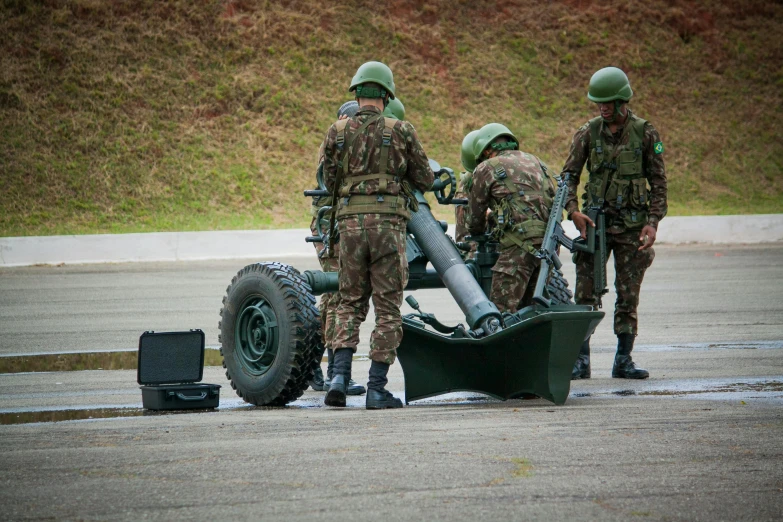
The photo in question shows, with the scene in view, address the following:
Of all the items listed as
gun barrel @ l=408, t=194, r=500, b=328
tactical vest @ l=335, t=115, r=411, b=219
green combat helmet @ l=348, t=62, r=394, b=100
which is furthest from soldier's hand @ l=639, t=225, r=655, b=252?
green combat helmet @ l=348, t=62, r=394, b=100

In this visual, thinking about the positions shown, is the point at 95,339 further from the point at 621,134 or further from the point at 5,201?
the point at 5,201

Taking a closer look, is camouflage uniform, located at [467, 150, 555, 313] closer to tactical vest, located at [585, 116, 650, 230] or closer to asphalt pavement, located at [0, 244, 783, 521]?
tactical vest, located at [585, 116, 650, 230]

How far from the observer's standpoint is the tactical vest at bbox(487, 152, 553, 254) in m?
8.05

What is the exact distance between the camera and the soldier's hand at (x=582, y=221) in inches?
339

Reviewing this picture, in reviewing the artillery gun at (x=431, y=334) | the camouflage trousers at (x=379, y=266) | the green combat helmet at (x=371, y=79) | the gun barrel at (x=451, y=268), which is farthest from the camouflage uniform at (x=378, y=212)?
the gun barrel at (x=451, y=268)

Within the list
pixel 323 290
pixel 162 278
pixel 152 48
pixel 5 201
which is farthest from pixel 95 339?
pixel 152 48

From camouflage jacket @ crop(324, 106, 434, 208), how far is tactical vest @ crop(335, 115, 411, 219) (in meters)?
0.02

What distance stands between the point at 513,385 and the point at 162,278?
12843 millimetres

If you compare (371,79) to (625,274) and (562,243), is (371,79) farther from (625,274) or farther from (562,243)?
(625,274)

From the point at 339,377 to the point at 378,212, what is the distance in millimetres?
1131

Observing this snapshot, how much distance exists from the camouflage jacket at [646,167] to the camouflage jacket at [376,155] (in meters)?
1.89

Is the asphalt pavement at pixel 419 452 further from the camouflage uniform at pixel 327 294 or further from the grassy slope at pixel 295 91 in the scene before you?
the grassy slope at pixel 295 91

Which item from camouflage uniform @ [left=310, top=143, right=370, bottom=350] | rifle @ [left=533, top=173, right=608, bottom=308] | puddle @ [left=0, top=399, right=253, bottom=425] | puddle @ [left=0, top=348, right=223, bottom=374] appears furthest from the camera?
puddle @ [left=0, top=348, right=223, bottom=374]

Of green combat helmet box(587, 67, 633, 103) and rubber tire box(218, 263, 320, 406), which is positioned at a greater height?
green combat helmet box(587, 67, 633, 103)
